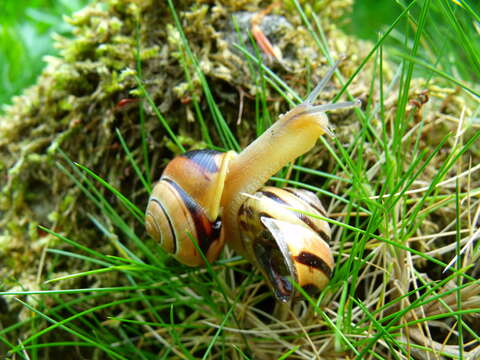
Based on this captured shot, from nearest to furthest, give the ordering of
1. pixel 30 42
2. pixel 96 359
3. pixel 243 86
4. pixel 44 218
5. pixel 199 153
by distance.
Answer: pixel 199 153 < pixel 96 359 < pixel 243 86 < pixel 44 218 < pixel 30 42

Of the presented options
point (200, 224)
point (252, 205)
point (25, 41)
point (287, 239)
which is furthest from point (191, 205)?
point (25, 41)

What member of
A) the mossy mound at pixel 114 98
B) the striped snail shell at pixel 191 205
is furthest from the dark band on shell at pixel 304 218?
the mossy mound at pixel 114 98

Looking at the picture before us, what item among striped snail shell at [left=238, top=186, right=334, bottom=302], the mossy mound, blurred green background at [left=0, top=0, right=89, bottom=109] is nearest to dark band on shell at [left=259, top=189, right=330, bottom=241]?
striped snail shell at [left=238, top=186, right=334, bottom=302]

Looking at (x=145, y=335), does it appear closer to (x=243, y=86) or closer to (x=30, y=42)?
(x=243, y=86)

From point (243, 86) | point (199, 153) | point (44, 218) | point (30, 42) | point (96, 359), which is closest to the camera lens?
point (199, 153)

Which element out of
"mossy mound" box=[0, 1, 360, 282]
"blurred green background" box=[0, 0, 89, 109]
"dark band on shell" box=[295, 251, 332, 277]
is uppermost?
"blurred green background" box=[0, 0, 89, 109]

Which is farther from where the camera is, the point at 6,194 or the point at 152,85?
the point at 6,194

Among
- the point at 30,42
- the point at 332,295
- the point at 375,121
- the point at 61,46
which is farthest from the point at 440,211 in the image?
the point at 30,42

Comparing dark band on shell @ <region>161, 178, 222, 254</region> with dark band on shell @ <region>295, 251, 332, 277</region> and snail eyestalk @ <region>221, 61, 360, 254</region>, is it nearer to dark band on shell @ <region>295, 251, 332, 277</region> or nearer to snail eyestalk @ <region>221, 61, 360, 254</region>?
snail eyestalk @ <region>221, 61, 360, 254</region>

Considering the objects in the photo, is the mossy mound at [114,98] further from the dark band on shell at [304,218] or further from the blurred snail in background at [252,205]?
the dark band on shell at [304,218]
